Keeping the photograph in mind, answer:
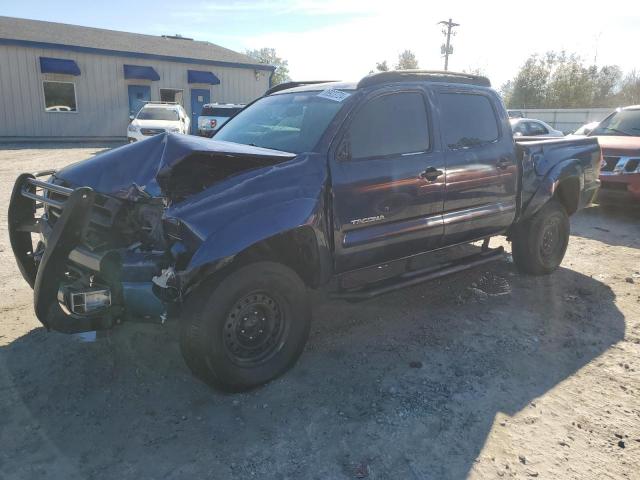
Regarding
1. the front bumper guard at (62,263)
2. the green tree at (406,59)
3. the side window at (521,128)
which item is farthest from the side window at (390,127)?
the green tree at (406,59)

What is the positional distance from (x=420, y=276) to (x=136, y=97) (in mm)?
23621

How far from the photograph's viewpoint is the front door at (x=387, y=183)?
3.60 m

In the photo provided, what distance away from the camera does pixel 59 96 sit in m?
22.6

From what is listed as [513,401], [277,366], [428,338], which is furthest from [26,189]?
[513,401]

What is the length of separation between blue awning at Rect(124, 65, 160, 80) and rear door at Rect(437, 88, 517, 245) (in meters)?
22.4

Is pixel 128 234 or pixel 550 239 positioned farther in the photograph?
pixel 550 239

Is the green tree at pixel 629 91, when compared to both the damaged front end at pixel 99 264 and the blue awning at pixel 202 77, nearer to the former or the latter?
the blue awning at pixel 202 77

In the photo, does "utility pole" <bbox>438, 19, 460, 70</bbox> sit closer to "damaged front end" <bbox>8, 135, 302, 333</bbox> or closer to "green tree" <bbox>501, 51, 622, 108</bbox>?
"green tree" <bbox>501, 51, 622, 108</bbox>

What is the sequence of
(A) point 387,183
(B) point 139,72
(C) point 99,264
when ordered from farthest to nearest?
(B) point 139,72
(A) point 387,183
(C) point 99,264

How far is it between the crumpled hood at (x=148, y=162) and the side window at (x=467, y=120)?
5.36ft

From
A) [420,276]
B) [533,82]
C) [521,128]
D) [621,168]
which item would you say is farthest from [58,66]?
[533,82]

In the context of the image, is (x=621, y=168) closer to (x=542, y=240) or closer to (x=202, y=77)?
(x=542, y=240)

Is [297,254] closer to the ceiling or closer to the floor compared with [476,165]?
closer to the floor

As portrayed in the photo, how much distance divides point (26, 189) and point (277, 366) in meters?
2.23
